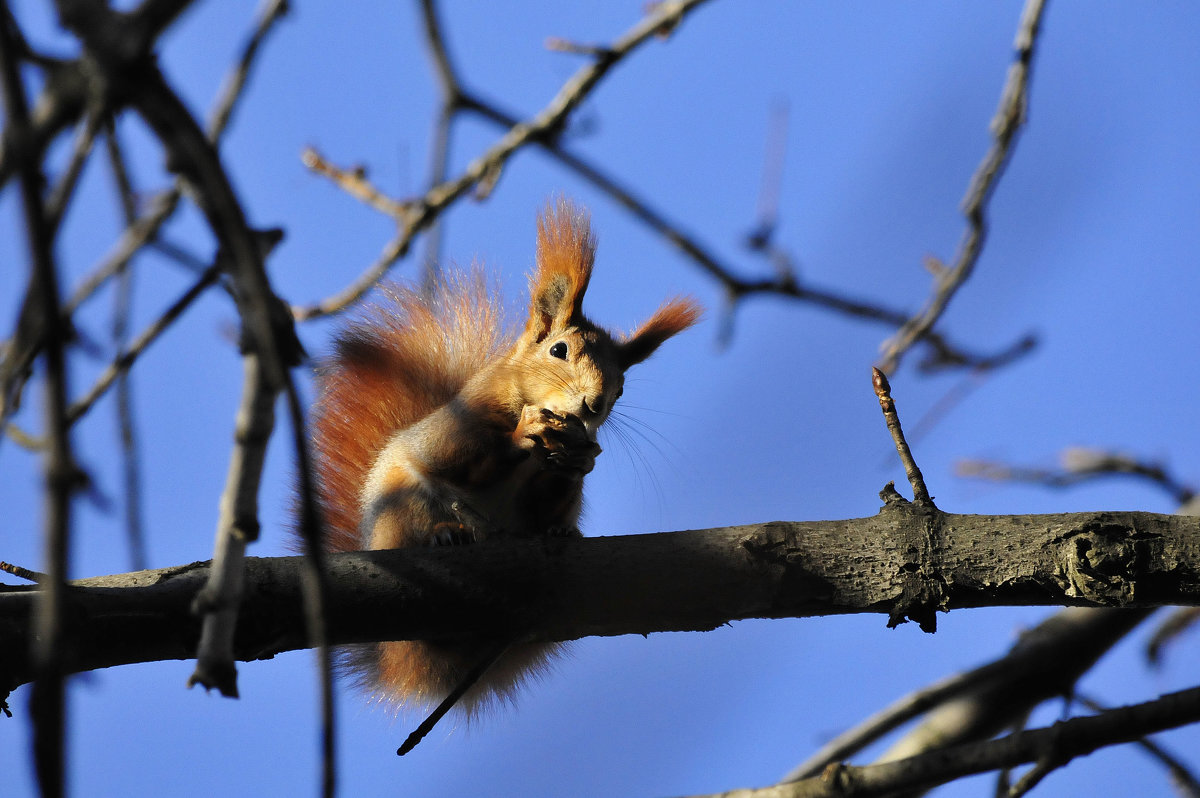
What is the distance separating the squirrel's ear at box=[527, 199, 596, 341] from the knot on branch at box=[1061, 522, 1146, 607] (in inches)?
55.7

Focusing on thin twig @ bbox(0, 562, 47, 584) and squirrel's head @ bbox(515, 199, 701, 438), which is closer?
thin twig @ bbox(0, 562, 47, 584)

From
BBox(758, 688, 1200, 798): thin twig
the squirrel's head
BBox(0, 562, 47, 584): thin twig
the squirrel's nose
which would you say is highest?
the squirrel's head

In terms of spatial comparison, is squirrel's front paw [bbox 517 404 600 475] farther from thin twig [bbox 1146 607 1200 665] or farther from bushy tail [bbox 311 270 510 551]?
thin twig [bbox 1146 607 1200 665]

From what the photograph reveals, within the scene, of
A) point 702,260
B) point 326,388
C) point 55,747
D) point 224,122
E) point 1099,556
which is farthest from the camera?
point 326,388

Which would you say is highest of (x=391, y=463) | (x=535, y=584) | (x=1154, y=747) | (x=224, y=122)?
(x=391, y=463)

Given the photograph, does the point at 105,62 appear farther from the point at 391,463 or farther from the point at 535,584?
the point at 391,463

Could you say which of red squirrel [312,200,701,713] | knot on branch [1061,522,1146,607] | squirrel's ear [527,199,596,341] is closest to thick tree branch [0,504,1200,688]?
knot on branch [1061,522,1146,607]

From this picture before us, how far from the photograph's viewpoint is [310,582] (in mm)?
669

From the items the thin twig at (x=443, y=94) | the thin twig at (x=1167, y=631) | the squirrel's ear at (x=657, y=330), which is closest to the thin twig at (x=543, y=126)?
the thin twig at (x=443, y=94)

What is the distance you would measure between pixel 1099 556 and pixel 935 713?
87 centimetres

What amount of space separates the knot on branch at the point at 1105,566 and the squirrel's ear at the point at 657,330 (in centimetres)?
138

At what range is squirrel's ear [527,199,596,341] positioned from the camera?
8.47ft

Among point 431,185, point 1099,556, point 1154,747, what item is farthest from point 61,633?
point 1154,747

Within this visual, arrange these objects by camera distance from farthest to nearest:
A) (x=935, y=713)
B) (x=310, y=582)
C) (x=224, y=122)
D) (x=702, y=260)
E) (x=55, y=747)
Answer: (x=935, y=713)
(x=702, y=260)
(x=224, y=122)
(x=310, y=582)
(x=55, y=747)
